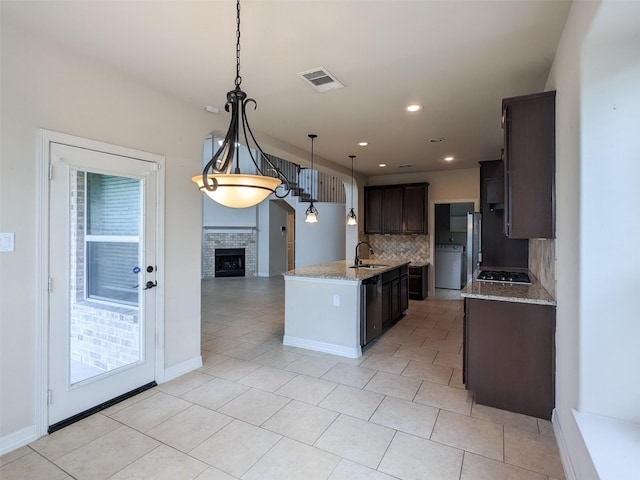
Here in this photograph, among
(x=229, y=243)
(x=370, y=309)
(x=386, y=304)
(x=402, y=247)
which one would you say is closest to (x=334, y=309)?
(x=370, y=309)

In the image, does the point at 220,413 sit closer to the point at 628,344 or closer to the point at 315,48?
the point at 628,344

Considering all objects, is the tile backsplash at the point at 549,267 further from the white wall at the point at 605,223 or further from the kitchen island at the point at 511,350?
the white wall at the point at 605,223

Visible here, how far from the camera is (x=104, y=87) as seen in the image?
2.72 metres

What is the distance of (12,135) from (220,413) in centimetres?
241

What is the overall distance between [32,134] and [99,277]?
114cm

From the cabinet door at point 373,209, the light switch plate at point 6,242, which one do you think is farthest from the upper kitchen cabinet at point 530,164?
the cabinet door at point 373,209

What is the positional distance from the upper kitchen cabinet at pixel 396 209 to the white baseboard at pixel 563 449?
494cm

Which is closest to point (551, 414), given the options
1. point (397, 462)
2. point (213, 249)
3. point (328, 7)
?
point (397, 462)

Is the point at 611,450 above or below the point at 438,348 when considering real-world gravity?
above

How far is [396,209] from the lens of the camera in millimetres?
7289

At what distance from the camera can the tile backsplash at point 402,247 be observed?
24.4ft

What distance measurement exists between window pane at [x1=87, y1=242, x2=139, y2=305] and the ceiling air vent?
6.92ft

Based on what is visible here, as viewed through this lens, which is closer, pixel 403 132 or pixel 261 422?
pixel 261 422

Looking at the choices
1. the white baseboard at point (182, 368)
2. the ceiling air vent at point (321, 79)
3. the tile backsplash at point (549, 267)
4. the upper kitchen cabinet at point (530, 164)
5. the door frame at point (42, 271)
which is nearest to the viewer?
the door frame at point (42, 271)
